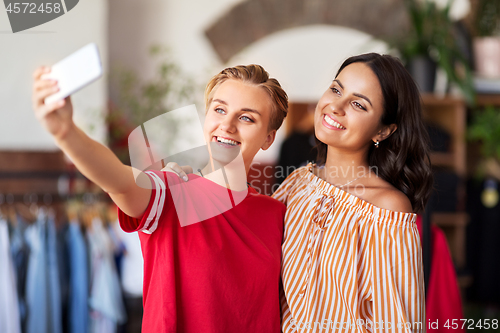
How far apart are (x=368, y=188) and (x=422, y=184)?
0.48 ft

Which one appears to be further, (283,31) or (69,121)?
(283,31)

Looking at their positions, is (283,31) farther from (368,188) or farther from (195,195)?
(195,195)

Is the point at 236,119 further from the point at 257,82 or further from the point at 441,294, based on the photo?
the point at 441,294

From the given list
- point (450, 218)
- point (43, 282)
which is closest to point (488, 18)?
point (450, 218)

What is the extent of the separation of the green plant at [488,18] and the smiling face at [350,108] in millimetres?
2716

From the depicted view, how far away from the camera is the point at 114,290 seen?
7.16ft

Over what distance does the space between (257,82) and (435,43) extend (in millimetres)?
2238

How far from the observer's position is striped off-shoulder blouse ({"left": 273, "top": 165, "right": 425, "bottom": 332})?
94 cm

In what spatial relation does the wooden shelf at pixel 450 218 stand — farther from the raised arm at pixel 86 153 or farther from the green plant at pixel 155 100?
the raised arm at pixel 86 153

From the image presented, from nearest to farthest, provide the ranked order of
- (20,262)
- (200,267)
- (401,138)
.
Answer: (200,267)
(401,138)
(20,262)

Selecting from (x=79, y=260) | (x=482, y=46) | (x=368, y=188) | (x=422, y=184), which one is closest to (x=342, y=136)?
(x=368, y=188)

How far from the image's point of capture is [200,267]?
819 millimetres

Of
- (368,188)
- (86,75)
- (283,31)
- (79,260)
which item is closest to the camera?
(86,75)

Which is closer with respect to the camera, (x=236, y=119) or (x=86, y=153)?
(x=86, y=153)
